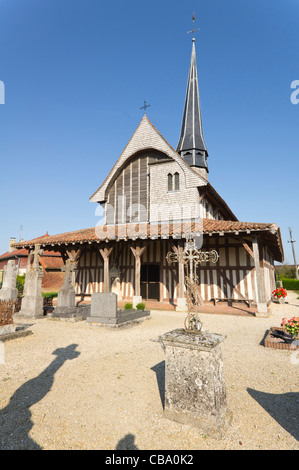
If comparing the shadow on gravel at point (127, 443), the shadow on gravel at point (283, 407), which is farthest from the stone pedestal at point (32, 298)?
the shadow on gravel at point (283, 407)

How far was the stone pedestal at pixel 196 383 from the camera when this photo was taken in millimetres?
2727

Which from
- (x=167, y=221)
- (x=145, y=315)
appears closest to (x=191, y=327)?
(x=145, y=315)

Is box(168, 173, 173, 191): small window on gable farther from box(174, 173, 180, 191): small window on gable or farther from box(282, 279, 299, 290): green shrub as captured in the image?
box(282, 279, 299, 290): green shrub

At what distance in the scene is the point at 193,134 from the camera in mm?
19219

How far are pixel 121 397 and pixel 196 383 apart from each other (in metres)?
1.34

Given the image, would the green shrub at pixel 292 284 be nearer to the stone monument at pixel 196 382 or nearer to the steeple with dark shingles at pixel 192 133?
the steeple with dark shingles at pixel 192 133

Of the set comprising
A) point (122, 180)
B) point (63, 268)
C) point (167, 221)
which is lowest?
point (63, 268)

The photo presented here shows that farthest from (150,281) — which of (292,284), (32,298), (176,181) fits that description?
(292,284)

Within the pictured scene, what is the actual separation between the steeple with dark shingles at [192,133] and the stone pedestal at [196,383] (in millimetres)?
16989

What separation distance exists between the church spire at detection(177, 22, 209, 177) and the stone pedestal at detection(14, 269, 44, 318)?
44.2 feet

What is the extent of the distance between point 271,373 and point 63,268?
8.77m

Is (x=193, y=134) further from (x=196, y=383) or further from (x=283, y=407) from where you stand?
(x=196, y=383)
